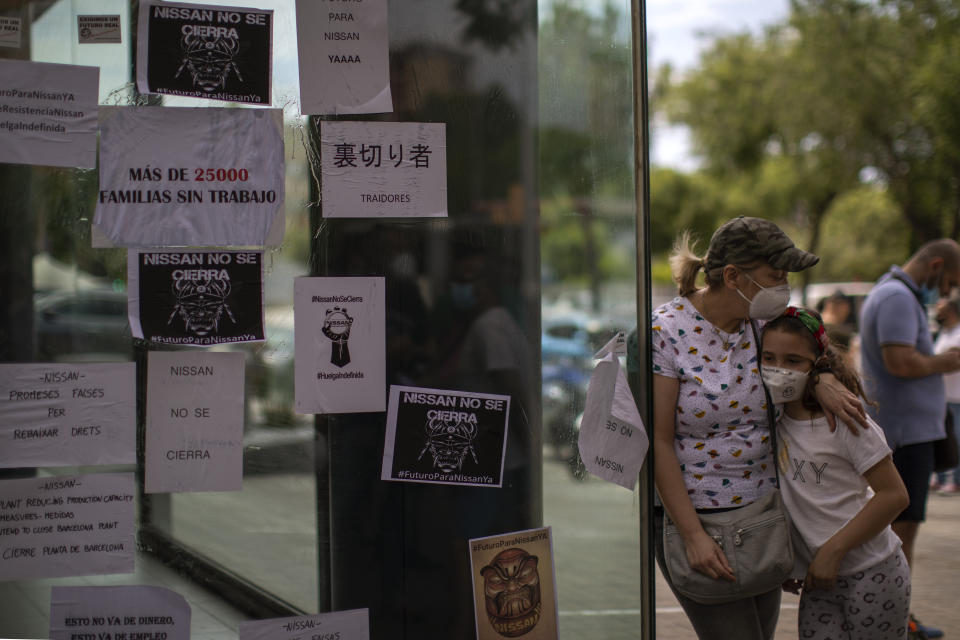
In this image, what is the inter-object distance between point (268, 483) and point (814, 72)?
983 inches

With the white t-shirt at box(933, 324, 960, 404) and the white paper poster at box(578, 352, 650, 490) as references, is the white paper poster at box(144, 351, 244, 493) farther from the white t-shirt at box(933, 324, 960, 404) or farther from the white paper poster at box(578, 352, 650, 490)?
the white t-shirt at box(933, 324, 960, 404)

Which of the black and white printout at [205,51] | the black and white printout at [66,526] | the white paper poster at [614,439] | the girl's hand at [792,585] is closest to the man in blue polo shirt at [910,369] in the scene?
the girl's hand at [792,585]

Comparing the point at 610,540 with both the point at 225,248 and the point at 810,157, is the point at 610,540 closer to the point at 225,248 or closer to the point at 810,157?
the point at 225,248

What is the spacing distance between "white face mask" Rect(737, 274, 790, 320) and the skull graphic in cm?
87

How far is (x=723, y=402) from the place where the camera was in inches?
108

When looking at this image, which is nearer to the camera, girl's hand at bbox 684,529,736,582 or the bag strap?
girl's hand at bbox 684,529,736,582

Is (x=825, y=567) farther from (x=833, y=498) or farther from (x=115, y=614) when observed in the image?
(x=115, y=614)

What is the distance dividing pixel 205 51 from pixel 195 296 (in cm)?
66

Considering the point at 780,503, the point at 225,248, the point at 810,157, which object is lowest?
the point at 780,503

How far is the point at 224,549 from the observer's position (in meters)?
2.82

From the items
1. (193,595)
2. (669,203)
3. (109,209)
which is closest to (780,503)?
Answer: (193,595)

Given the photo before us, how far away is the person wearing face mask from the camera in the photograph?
2.74 metres

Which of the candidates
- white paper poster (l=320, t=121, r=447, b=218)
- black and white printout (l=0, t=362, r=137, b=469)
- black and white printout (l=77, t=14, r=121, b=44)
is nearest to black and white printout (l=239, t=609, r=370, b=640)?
black and white printout (l=0, t=362, r=137, b=469)

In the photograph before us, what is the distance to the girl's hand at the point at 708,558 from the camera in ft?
8.77
